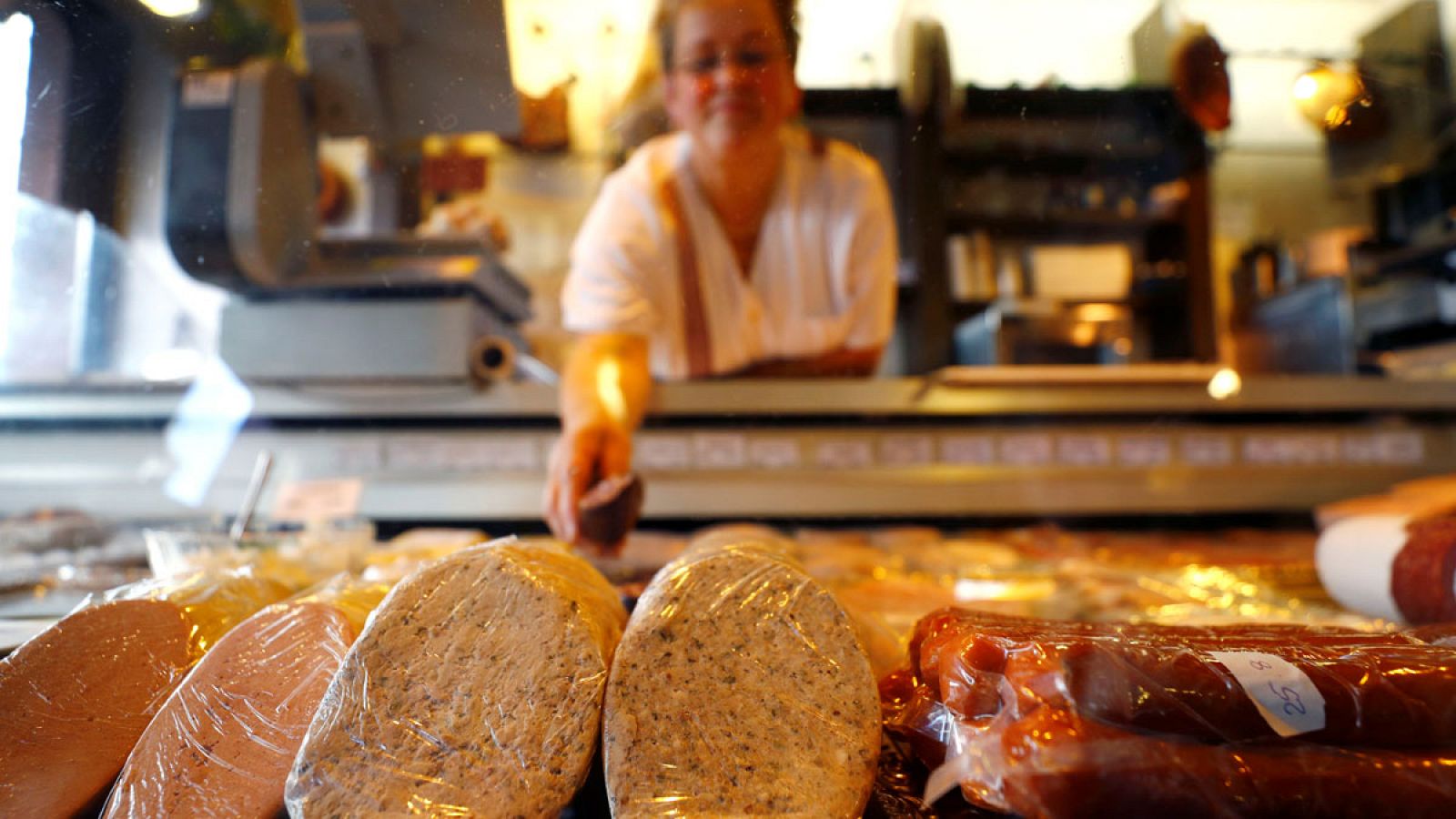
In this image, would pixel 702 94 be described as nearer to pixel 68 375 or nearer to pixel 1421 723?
pixel 1421 723

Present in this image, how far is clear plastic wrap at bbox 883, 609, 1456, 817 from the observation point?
562 millimetres

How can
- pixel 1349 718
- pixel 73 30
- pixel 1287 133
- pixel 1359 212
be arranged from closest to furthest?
pixel 1349 718, pixel 73 30, pixel 1287 133, pixel 1359 212

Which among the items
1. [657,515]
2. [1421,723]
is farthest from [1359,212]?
[1421,723]

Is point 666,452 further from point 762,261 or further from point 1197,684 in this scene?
point 1197,684

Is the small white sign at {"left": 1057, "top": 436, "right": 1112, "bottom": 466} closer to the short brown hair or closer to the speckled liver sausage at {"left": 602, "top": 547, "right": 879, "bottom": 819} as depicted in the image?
the short brown hair

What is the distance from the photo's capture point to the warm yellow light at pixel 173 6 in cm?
104

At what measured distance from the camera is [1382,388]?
6.91 feet

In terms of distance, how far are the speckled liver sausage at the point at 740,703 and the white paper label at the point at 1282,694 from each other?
302mm

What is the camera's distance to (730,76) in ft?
3.48

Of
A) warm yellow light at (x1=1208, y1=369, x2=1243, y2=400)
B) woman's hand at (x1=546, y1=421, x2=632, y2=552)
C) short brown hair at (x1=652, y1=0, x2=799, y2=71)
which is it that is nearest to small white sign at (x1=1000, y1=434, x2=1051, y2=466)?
warm yellow light at (x1=1208, y1=369, x2=1243, y2=400)

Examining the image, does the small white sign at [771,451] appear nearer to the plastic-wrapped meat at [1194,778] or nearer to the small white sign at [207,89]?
the small white sign at [207,89]

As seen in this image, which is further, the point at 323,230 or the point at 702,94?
the point at 323,230

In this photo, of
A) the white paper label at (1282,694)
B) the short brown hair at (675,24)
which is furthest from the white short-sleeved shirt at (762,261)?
the white paper label at (1282,694)

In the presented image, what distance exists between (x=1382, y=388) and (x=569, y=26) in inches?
92.2
